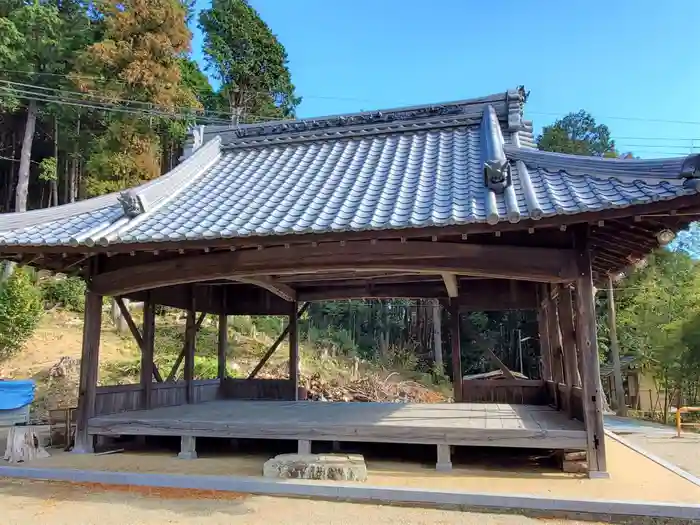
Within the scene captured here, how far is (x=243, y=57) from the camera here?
27.7m

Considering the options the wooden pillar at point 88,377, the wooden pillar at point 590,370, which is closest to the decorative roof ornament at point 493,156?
the wooden pillar at point 590,370

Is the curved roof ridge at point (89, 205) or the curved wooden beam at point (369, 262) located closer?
the curved wooden beam at point (369, 262)

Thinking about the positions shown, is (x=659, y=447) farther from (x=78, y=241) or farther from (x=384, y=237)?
(x=78, y=241)

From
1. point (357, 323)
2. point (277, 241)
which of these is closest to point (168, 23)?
point (357, 323)

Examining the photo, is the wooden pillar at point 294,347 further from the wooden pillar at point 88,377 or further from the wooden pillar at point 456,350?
the wooden pillar at point 88,377

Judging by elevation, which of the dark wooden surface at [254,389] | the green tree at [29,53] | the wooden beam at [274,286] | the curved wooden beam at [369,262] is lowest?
the dark wooden surface at [254,389]

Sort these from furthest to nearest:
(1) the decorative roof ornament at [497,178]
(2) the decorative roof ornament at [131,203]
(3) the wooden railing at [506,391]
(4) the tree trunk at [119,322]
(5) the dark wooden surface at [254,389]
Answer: (4) the tree trunk at [119,322] < (5) the dark wooden surface at [254,389] < (3) the wooden railing at [506,391] < (2) the decorative roof ornament at [131,203] < (1) the decorative roof ornament at [497,178]

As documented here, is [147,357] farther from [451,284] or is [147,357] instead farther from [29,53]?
[29,53]

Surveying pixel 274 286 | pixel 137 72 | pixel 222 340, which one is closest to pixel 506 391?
pixel 274 286

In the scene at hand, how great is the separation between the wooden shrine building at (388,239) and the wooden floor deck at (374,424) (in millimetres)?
23

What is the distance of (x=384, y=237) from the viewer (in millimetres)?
5219

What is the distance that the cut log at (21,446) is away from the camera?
6304 mm

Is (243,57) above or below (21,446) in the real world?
above

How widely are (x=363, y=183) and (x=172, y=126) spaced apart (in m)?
16.3
